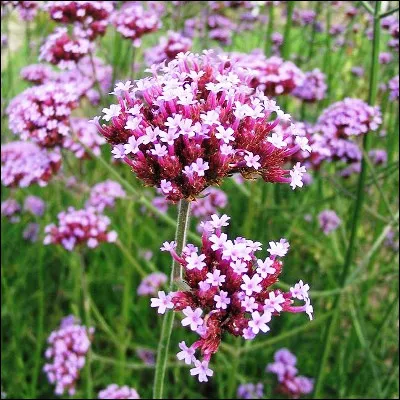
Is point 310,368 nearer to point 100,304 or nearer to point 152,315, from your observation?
point 152,315

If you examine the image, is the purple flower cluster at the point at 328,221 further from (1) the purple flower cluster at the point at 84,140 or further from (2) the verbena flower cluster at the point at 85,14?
(2) the verbena flower cluster at the point at 85,14

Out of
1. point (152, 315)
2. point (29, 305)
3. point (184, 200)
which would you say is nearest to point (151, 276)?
point (152, 315)

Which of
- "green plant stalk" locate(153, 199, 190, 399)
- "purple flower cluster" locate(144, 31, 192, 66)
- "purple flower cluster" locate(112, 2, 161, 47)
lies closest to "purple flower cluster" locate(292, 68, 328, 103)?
"purple flower cluster" locate(144, 31, 192, 66)

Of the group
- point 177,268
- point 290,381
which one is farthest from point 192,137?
point 290,381

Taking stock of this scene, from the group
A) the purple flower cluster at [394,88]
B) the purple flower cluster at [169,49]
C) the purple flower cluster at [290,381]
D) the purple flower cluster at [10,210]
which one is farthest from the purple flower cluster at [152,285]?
the purple flower cluster at [394,88]

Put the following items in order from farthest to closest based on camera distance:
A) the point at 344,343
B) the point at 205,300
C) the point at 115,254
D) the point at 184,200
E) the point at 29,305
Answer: the point at 115,254
the point at 29,305
the point at 344,343
the point at 184,200
the point at 205,300
